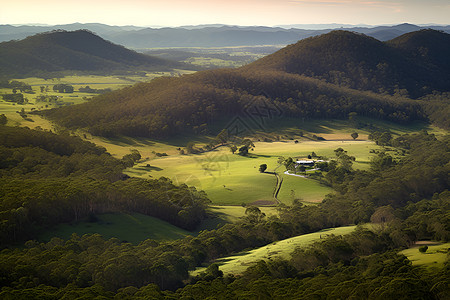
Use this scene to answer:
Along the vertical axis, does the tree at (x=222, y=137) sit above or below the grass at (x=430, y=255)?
below

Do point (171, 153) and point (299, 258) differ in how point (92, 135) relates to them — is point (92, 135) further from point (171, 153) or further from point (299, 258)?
point (299, 258)

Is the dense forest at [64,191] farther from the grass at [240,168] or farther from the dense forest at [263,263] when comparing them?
the grass at [240,168]

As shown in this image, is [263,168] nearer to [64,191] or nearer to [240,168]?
[240,168]

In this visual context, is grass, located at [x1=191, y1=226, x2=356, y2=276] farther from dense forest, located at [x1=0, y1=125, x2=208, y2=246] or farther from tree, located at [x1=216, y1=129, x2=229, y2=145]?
tree, located at [x1=216, y1=129, x2=229, y2=145]

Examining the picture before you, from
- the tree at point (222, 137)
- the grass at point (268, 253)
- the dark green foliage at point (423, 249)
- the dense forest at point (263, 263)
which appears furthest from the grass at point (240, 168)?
the dark green foliage at point (423, 249)

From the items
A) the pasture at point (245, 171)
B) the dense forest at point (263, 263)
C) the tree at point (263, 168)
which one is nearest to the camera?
the dense forest at point (263, 263)

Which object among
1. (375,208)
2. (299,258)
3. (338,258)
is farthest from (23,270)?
(375,208)

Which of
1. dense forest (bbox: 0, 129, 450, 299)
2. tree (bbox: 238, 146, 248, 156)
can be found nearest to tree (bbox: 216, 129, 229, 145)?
tree (bbox: 238, 146, 248, 156)
